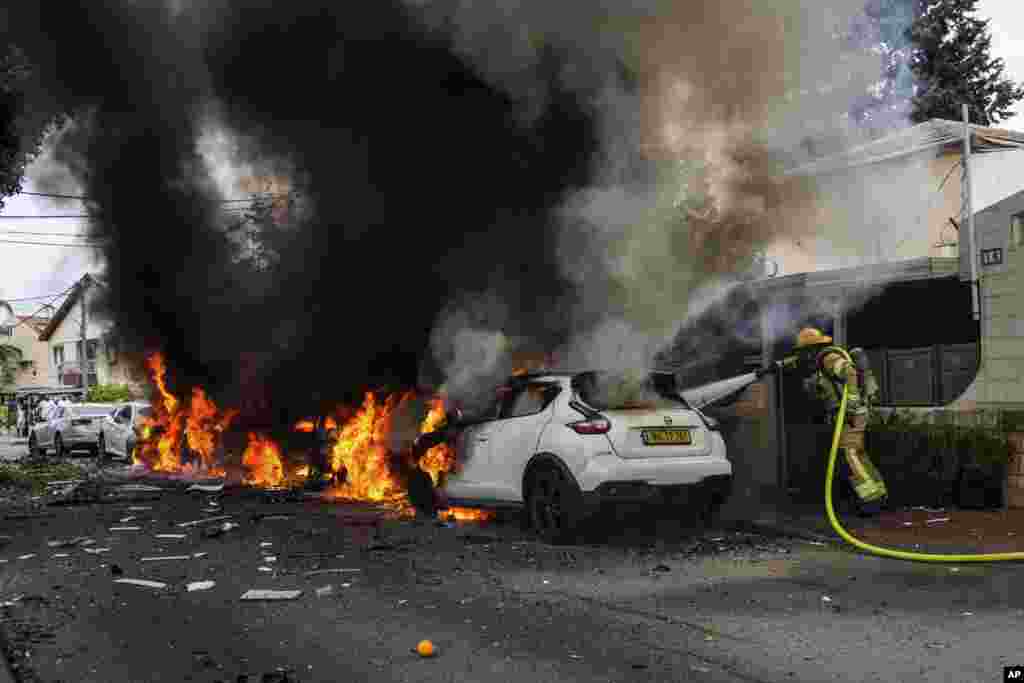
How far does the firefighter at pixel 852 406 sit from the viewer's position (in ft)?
33.6

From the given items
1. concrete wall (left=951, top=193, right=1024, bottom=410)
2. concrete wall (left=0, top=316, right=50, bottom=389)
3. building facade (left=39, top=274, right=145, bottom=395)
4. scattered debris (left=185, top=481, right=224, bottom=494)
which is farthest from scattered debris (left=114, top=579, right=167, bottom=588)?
concrete wall (left=0, top=316, right=50, bottom=389)

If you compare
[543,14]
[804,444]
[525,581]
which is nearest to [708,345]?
[804,444]

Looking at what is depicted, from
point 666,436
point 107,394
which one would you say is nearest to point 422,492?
point 666,436

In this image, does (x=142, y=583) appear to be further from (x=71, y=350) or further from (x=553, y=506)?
(x=71, y=350)

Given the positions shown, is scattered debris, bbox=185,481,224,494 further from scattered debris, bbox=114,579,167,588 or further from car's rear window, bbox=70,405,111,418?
car's rear window, bbox=70,405,111,418

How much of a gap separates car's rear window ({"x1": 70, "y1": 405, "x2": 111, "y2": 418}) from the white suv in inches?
754

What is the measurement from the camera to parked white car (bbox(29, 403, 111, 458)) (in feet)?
85.9

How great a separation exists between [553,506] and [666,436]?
1247 millimetres

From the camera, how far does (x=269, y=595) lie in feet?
24.3

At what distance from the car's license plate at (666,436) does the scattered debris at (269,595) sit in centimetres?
345

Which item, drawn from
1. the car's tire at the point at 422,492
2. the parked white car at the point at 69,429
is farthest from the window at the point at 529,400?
the parked white car at the point at 69,429

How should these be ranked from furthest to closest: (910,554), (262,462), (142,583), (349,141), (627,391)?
(262,462) → (349,141) → (627,391) → (910,554) → (142,583)

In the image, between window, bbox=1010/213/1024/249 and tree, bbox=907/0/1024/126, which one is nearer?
window, bbox=1010/213/1024/249

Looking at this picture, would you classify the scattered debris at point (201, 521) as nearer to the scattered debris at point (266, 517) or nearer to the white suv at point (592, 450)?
the scattered debris at point (266, 517)
